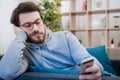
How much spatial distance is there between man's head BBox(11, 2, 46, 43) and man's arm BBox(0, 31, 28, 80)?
0.44 ft

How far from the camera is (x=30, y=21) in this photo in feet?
5.71

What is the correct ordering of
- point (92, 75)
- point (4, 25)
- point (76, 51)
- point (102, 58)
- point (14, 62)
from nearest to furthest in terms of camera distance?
point (92, 75)
point (14, 62)
point (76, 51)
point (102, 58)
point (4, 25)

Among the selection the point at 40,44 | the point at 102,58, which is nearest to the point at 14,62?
the point at 40,44

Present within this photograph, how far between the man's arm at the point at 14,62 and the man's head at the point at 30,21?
0.14 m

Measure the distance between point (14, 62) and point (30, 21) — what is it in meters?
0.35

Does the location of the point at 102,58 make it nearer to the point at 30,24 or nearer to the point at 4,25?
the point at 30,24

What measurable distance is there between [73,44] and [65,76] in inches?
20.7

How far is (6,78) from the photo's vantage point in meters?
1.50

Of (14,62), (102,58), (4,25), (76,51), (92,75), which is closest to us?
(92,75)

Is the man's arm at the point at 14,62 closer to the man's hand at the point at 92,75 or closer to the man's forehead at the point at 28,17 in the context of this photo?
the man's forehead at the point at 28,17

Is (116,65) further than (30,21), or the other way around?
(116,65)

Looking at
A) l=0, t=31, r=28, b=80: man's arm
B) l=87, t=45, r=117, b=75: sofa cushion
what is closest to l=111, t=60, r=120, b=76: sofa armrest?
l=87, t=45, r=117, b=75: sofa cushion

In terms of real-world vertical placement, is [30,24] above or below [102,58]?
above

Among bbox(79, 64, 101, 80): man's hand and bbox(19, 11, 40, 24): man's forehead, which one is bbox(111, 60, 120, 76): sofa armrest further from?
bbox(79, 64, 101, 80): man's hand
